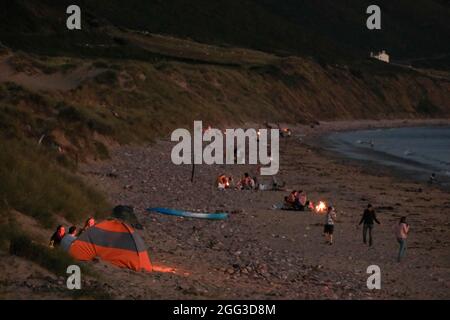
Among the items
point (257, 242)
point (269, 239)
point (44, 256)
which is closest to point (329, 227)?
point (269, 239)

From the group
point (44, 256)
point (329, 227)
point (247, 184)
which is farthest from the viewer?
point (247, 184)

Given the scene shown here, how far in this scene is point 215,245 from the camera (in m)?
18.7

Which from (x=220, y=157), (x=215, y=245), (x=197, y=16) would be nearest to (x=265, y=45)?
(x=197, y=16)

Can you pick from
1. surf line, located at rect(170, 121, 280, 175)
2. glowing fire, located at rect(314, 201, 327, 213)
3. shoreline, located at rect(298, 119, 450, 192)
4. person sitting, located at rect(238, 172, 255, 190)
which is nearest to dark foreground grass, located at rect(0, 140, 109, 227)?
glowing fire, located at rect(314, 201, 327, 213)

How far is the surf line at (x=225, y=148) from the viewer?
1497 inches

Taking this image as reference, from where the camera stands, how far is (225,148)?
146 feet

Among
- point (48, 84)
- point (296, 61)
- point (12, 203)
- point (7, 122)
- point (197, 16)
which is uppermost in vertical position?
point (197, 16)

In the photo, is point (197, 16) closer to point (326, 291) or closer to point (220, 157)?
point (220, 157)

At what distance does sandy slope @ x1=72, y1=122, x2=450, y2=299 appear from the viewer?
14.8m

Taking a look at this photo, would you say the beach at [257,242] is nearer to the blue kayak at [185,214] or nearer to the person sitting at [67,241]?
the blue kayak at [185,214]

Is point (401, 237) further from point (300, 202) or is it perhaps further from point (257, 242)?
point (300, 202)

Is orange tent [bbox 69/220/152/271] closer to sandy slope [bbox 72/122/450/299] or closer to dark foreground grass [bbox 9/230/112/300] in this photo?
sandy slope [bbox 72/122/450/299]

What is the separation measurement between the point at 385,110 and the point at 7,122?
3460 inches

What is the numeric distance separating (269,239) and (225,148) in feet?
79.5
